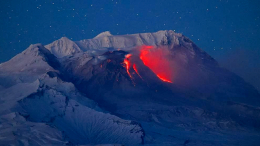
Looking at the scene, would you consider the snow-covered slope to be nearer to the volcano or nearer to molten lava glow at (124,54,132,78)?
the volcano

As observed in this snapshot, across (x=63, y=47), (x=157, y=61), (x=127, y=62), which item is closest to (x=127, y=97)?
(x=127, y=62)

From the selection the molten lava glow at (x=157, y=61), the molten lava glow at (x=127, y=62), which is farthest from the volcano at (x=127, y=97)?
the molten lava glow at (x=127, y=62)

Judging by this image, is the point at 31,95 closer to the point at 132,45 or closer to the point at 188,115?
the point at 188,115

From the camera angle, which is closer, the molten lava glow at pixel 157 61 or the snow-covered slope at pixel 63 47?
the molten lava glow at pixel 157 61

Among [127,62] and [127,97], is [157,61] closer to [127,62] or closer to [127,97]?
[127,62]

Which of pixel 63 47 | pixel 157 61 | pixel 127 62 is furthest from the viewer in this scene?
pixel 63 47

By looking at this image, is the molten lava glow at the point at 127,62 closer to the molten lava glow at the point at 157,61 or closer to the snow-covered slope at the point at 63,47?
the molten lava glow at the point at 157,61

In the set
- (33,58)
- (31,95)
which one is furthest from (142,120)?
(33,58)
